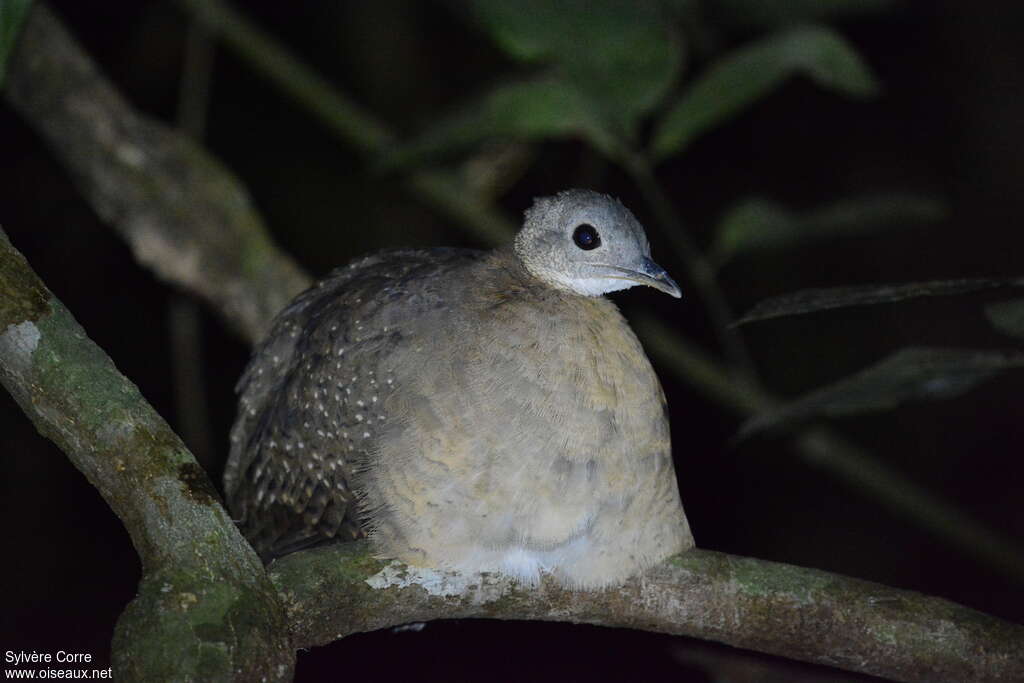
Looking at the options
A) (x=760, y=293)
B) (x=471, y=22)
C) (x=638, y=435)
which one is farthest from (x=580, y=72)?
(x=760, y=293)

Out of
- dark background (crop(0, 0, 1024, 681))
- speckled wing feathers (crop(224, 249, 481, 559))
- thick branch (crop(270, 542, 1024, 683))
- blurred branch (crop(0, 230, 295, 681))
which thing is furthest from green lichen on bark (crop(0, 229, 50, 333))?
dark background (crop(0, 0, 1024, 681))

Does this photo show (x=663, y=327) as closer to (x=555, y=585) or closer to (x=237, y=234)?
(x=237, y=234)

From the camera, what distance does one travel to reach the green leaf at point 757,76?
387cm

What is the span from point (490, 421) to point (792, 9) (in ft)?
7.50

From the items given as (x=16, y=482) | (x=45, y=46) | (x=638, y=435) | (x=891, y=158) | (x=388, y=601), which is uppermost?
(x=891, y=158)

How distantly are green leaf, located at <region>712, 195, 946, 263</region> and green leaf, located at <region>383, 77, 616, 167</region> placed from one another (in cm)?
59

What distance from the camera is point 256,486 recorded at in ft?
12.0

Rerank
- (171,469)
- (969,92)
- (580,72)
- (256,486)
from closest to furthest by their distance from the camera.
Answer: (171,469) < (256,486) < (580,72) < (969,92)

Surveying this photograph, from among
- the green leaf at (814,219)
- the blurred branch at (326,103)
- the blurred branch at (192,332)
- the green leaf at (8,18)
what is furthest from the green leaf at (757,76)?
the blurred branch at (192,332)

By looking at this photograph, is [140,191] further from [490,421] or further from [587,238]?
[490,421]

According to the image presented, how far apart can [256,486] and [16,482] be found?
2770 mm

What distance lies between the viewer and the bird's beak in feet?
11.4

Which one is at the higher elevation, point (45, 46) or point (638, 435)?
point (45, 46)

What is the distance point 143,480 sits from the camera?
2.54 meters
